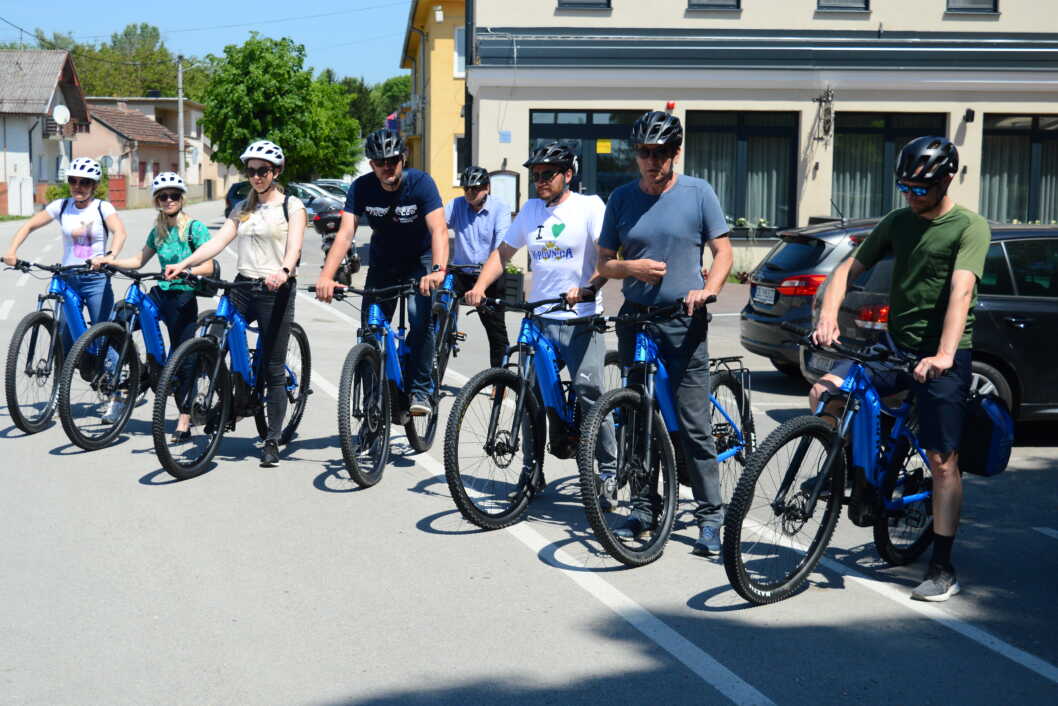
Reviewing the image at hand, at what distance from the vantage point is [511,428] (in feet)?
20.2

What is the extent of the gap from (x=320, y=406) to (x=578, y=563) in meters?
4.59

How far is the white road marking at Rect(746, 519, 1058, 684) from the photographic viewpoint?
15.0ft

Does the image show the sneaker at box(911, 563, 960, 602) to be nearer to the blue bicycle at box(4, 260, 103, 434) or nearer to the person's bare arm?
the person's bare arm

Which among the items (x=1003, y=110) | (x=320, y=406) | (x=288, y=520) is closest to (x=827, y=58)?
(x=1003, y=110)

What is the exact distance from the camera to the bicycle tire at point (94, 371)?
7684 mm

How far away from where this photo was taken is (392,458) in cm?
805

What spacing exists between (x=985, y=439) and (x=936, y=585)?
666mm

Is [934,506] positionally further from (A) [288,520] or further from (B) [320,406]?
(B) [320,406]

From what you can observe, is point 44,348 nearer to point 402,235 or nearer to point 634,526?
point 402,235

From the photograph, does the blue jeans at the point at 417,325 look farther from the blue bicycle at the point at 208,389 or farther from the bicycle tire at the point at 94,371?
the bicycle tire at the point at 94,371

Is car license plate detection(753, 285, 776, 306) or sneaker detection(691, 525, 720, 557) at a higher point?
car license plate detection(753, 285, 776, 306)

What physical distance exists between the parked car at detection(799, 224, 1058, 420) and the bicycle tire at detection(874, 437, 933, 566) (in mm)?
2627

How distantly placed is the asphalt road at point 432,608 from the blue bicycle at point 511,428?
0.19m

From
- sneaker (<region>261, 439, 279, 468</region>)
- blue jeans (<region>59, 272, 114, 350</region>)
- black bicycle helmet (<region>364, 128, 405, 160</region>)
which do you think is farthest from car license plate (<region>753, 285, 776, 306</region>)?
blue jeans (<region>59, 272, 114, 350</region>)
